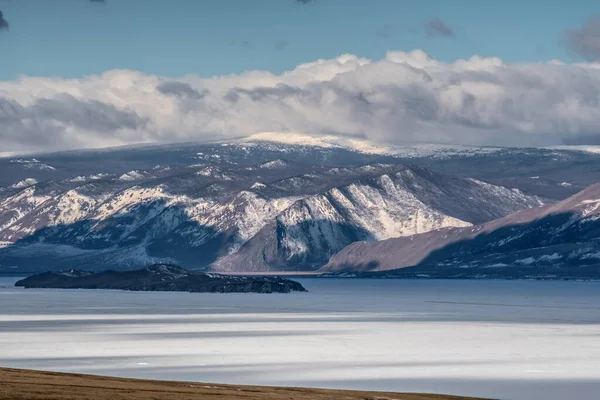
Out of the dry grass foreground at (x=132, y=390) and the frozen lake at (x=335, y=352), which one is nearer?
the dry grass foreground at (x=132, y=390)

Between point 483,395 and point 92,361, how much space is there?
Answer: 36.4 meters

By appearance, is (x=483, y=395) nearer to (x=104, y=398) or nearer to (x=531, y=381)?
(x=531, y=381)

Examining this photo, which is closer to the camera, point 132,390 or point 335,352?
point 132,390

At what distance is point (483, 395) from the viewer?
83.9 m

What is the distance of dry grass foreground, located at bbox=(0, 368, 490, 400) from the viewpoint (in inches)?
2817

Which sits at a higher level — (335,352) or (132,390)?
(335,352)

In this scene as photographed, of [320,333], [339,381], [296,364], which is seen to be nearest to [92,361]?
[296,364]

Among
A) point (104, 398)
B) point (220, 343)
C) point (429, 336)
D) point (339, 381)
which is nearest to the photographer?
point (104, 398)

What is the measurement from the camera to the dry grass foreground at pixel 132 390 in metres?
71.6

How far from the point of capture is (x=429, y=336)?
149m

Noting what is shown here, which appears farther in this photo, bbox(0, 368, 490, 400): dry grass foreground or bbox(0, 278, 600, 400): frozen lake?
bbox(0, 278, 600, 400): frozen lake

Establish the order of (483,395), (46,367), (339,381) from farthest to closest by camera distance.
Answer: (46,367) < (339,381) < (483,395)

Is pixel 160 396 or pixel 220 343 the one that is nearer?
pixel 160 396

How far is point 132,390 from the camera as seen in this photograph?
75.9 metres
